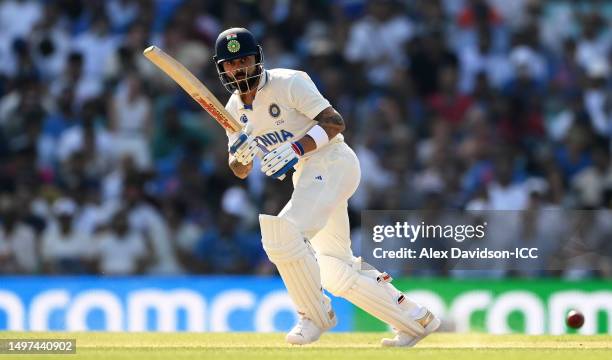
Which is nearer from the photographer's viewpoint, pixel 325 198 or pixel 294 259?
pixel 294 259

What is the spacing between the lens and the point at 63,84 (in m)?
11.6

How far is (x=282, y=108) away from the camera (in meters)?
6.53

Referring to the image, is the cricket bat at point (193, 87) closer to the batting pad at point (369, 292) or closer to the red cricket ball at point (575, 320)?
the batting pad at point (369, 292)

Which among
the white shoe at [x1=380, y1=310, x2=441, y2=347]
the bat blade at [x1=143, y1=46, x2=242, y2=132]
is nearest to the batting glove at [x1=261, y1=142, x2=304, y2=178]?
the bat blade at [x1=143, y1=46, x2=242, y2=132]

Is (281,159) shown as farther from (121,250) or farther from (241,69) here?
(121,250)

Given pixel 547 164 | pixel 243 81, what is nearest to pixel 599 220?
pixel 547 164

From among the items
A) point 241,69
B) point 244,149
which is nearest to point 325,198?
point 244,149

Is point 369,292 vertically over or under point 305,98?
under

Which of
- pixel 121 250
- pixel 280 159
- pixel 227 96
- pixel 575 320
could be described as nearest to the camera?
pixel 280 159

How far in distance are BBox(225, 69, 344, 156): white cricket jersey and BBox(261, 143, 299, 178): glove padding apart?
0.23 m

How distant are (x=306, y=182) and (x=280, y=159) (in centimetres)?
22

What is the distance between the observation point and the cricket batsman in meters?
6.22

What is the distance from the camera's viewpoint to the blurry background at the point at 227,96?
10.4 meters

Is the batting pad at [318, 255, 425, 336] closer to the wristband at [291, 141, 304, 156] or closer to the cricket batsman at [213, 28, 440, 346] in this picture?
the cricket batsman at [213, 28, 440, 346]
